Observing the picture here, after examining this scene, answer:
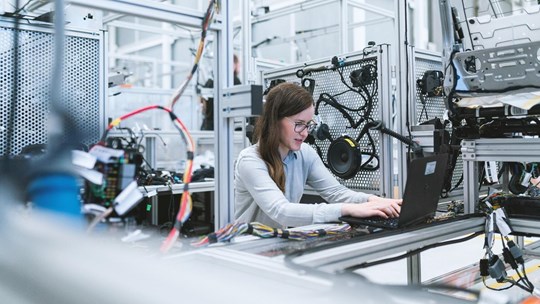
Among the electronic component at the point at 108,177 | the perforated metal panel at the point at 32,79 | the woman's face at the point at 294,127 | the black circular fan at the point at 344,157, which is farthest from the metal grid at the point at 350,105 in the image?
the electronic component at the point at 108,177

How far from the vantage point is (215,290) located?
0.65m

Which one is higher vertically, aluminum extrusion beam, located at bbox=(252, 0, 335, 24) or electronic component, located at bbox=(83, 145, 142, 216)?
aluminum extrusion beam, located at bbox=(252, 0, 335, 24)

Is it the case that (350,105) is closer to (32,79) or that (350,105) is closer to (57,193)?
(32,79)

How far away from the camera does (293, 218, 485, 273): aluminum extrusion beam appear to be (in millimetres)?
863

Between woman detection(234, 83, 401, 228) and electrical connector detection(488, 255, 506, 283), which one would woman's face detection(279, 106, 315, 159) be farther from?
electrical connector detection(488, 255, 506, 283)

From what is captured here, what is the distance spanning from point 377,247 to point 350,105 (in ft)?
3.89

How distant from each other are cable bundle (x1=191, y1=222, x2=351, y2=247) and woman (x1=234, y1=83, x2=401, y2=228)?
0.12 meters

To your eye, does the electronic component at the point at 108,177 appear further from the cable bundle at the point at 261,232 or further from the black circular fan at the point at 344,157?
the black circular fan at the point at 344,157

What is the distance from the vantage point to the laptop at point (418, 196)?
3.66 feet

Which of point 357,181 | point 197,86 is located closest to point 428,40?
point 197,86

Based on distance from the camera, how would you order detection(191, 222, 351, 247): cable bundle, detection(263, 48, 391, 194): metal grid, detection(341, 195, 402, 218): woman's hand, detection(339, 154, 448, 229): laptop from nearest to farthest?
detection(191, 222, 351, 247): cable bundle
detection(339, 154, 448, 229): laptop
detection(341, 195, 402, 218): woman's hand
detection(263, 48, 391, 194): metal grid

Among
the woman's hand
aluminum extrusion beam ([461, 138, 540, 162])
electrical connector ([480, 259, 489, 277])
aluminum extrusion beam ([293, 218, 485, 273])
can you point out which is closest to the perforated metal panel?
the woman's hand

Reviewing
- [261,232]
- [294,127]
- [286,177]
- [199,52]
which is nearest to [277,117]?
[294,127]

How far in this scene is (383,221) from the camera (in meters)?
1.19
